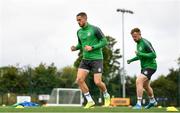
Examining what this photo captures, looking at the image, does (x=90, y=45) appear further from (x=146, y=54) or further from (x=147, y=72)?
(x=147, y=72)

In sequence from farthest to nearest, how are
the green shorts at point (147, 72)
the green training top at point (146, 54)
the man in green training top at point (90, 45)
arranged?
the green shorts at point (147, 72)
the green training top at point (146, 54)
the man in green training top at point (90, 45)

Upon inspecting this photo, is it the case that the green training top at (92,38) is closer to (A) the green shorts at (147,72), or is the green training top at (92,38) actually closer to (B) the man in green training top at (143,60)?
Answer: (B) the man in green training top at (143,60)

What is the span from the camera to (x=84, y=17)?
12820mm

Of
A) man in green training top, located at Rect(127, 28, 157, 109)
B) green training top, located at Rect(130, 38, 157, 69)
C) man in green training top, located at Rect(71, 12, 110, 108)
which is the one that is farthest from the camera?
man in green training top, located at Rect(127, 28, 157, 109)

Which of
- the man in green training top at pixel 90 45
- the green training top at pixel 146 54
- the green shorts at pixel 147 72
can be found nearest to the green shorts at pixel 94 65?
the man in green training top at pixel 90 45

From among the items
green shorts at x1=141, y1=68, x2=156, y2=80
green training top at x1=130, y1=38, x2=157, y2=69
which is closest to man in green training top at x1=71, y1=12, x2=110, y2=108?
green training top at x1=130, y1=38, x2=157, y2=69

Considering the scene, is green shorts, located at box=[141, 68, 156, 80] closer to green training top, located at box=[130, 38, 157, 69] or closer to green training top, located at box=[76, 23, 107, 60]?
green training top, located at box=[130, 38, 157, 69]

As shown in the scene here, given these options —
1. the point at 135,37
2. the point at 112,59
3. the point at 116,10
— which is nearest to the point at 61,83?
the point at 112,59

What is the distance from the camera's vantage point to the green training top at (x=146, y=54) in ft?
45.4

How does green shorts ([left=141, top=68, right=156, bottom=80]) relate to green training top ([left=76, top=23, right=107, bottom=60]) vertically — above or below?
below

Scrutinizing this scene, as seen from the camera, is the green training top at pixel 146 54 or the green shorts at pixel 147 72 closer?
the green training top at pixel 146 54

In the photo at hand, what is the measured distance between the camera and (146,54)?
1379cm

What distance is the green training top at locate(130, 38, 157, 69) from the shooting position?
45.4ft

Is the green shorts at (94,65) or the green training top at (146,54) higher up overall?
the green training top at (146,54)
